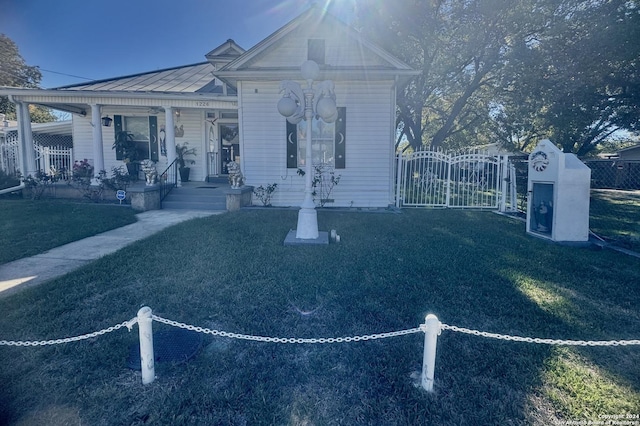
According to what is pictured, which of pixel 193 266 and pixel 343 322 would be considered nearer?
pixel 343 322

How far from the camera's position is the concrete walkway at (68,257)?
3965 millimetres

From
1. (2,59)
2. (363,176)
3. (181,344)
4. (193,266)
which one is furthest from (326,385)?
(2,59)

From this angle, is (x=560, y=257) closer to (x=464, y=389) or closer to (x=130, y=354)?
(x=464, y=389)

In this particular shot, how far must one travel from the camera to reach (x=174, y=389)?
7.18 ft

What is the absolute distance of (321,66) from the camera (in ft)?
29.1

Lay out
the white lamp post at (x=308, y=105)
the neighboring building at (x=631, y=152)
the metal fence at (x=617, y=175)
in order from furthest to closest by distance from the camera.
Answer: the neighboring building at (x=631, y=152)
the metal fence at (x=617, y=175)
the white lamp post at (x=308, y=105)

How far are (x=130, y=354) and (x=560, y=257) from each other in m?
5.99

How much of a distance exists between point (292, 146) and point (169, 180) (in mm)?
4424

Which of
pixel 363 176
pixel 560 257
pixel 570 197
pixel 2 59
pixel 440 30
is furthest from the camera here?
pixel 2 59

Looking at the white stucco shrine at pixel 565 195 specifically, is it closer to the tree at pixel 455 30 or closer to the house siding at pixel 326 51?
the house siding at pixel 326 51

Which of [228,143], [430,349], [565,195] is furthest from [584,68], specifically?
[430,349]

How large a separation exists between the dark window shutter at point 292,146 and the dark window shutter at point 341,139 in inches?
46.8

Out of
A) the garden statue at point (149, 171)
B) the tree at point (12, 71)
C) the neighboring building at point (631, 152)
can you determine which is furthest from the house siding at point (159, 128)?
the neighboring building at point (631, 152)

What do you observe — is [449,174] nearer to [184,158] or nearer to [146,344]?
[146,344]
